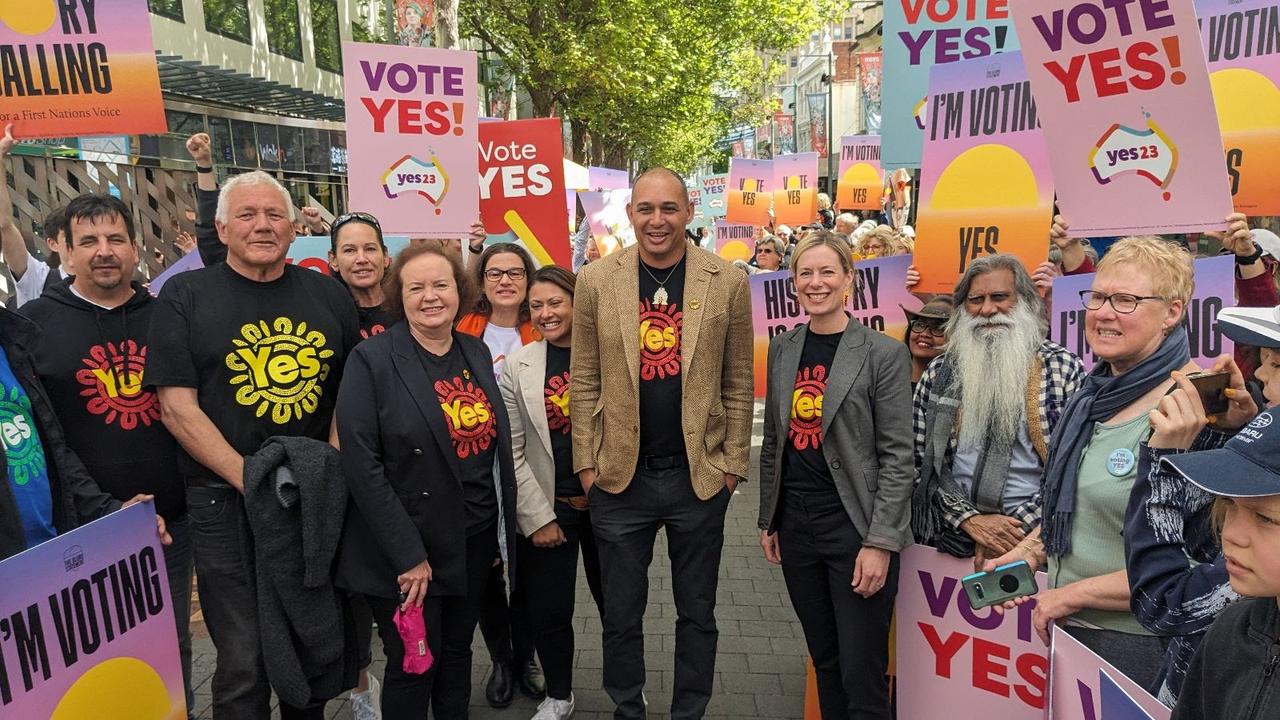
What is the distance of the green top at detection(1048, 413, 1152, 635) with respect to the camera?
7.75ft

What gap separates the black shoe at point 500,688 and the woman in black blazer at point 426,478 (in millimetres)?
580

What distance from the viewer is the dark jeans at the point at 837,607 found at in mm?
3182

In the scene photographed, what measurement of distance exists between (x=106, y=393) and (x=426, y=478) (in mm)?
1178

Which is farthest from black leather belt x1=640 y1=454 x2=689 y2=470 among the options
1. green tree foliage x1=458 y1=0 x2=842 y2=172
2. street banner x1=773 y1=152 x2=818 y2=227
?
green tree foliage x1=458 y1=0 x2=842 y2=172

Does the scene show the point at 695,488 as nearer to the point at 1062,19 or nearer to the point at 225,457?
the point at 225,457

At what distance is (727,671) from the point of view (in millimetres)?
4180

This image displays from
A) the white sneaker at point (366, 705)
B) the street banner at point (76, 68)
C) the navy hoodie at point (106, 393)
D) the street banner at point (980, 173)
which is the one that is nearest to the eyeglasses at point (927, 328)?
the street banner at point (980, 173)

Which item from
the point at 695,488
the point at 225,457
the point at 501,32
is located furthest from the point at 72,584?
the point at 501,32

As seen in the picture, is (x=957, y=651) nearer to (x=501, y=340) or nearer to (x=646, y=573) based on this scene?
(x=646, y=573)

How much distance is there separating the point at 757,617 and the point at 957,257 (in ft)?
7.43

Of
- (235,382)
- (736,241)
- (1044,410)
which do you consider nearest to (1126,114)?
(1044,410)

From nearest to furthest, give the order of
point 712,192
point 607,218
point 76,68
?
point 76,68 < point 607,218 < point 712,192

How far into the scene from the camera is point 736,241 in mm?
13797

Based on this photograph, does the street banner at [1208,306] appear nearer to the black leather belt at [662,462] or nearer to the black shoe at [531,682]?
the black leather belt at [662,462]
